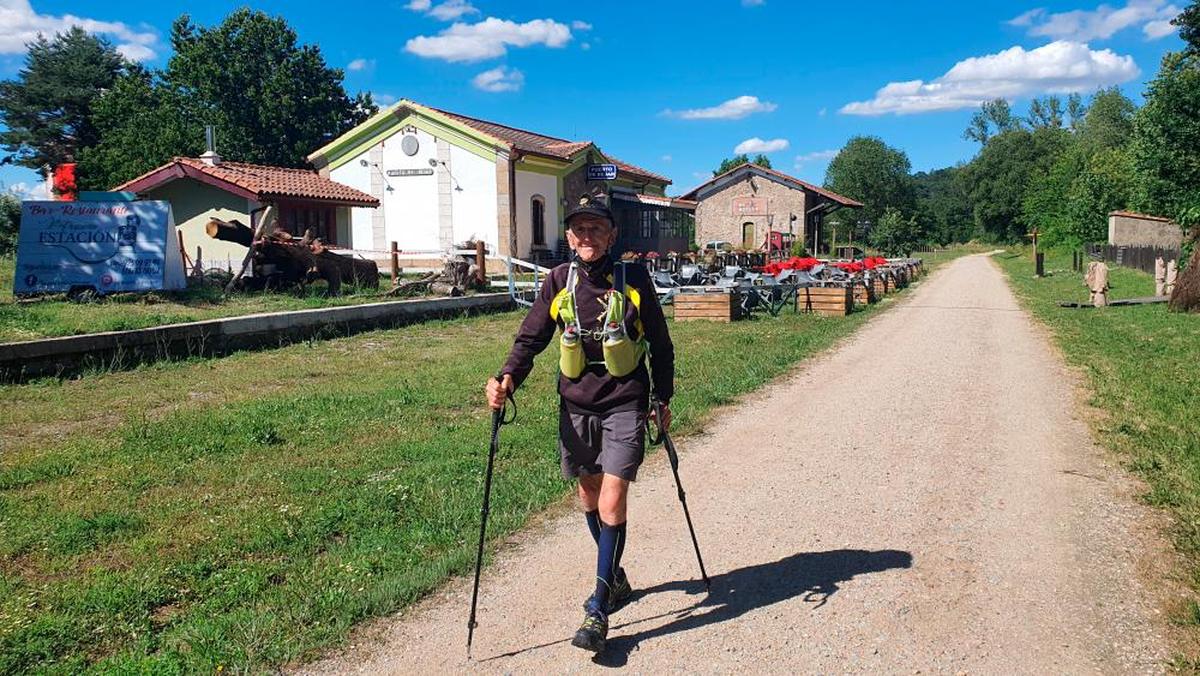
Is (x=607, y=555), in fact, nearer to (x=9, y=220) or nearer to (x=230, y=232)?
(x=230, y=232)

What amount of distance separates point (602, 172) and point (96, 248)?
19319 mm

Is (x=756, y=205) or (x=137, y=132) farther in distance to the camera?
(x=756, y=205)

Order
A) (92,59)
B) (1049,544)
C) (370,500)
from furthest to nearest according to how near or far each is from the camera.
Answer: (92,59) < (370,500) < (1049,544)

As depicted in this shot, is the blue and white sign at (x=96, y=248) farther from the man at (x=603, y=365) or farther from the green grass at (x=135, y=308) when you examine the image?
the man at (x=603, y=365)

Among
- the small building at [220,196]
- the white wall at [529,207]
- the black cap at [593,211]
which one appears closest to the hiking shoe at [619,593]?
the black cap at [593,211]

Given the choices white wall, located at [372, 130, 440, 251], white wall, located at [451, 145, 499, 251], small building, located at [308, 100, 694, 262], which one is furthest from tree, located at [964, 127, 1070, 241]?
white wall, located at [372, 130, 440, 251]

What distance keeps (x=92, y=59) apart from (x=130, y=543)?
59.7 metres

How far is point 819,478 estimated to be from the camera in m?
5.93

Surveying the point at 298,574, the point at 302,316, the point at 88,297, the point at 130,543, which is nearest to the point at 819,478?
the point at 298,574

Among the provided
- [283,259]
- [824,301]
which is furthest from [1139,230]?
[283,259]

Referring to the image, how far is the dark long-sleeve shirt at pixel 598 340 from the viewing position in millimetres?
3676

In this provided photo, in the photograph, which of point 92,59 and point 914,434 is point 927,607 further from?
point 92,59

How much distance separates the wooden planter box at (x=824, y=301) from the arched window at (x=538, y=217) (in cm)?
1191

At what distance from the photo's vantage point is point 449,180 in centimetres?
2695
